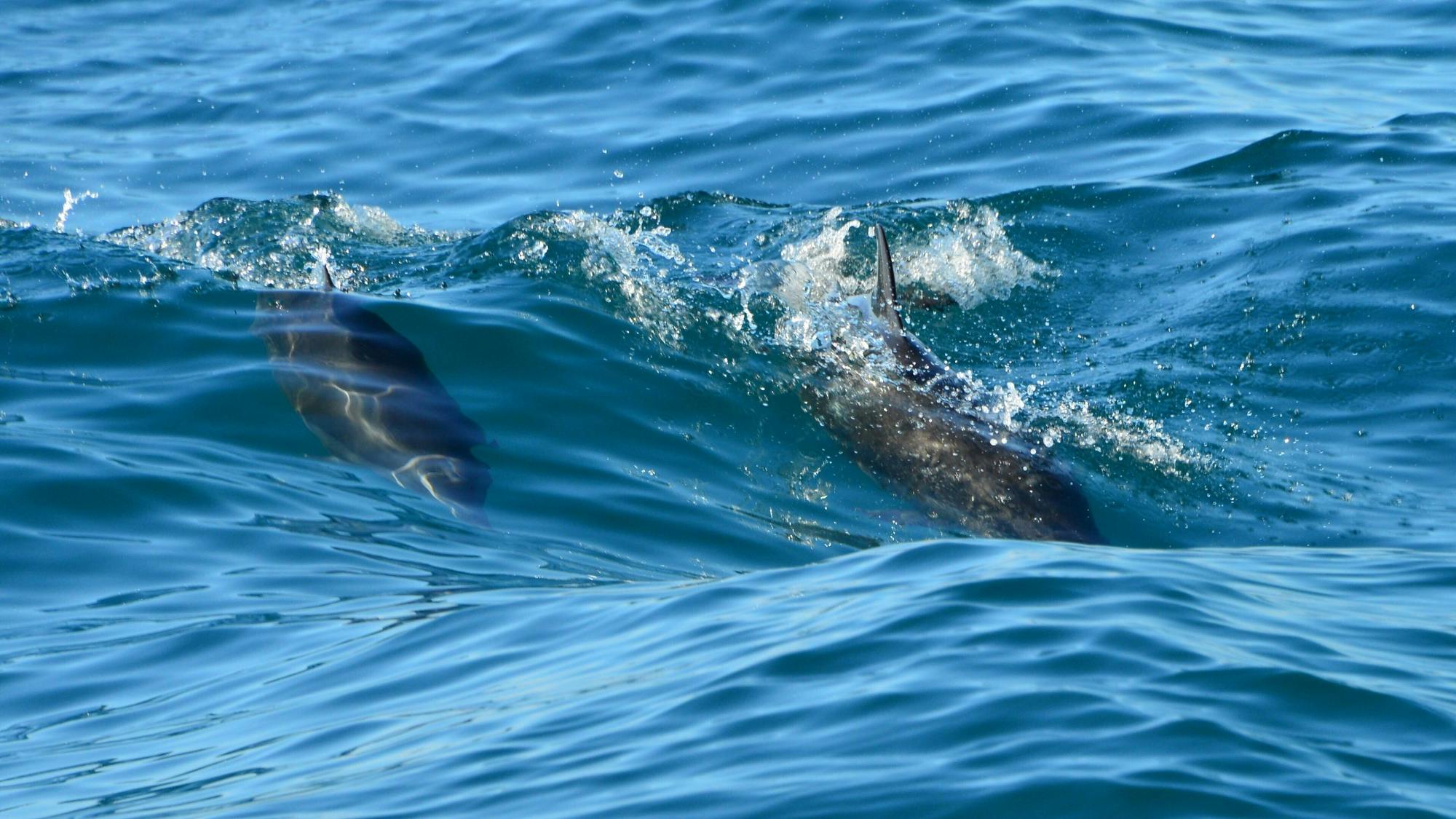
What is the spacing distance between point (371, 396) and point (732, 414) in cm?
190

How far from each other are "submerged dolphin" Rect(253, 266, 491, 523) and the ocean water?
137 mm

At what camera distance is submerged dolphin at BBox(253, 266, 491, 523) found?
8133 millimetres

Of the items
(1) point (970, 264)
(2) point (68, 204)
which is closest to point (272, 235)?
(2) point (68, 204)

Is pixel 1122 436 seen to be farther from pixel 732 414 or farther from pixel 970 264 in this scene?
pixel 970 264

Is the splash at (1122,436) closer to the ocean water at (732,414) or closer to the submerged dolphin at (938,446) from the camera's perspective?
the ocean water at (732,414)

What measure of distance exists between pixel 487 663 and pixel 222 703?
85cm

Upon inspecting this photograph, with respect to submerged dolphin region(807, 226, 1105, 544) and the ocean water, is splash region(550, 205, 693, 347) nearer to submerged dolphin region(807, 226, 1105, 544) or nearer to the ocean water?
the ocean water

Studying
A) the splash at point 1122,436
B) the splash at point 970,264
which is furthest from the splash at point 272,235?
the splash at point 1122,436

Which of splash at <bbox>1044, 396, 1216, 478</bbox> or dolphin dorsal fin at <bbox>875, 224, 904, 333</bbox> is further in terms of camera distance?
dolphin dorsal fin at <bbox>875, 224, 904, 333</bbox>

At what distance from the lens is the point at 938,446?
8.23m

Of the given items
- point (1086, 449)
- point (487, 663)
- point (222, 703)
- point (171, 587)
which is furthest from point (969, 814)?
point (1086, 449)

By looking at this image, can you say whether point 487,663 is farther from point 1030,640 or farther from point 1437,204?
point 1437,204

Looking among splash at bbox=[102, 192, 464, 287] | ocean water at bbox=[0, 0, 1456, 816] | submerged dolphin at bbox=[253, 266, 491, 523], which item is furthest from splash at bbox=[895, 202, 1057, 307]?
submerged dolphin at bbox=[253, 266, 491, 523]

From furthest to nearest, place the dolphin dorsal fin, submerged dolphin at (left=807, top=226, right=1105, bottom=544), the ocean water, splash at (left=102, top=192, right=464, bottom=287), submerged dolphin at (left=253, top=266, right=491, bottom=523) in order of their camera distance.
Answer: splash at (left=102, top=192, right=464, bottom=287) → the dolphin dorsal fin → submerged dolphin at (left=253, top=266, right=491, bottom=523) → submerged dolphin at (left=807, top=226, right=1105, bottom=544) → the ocean water
